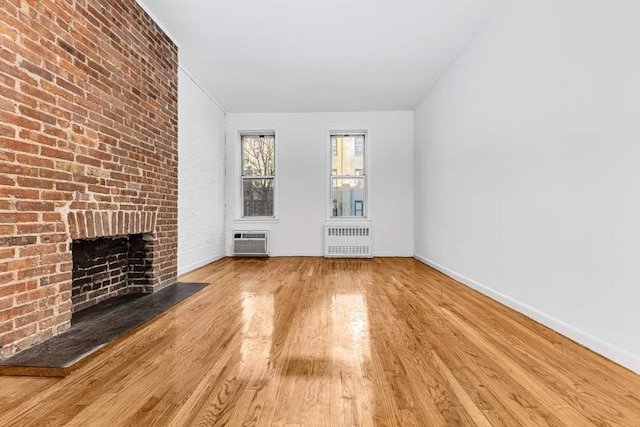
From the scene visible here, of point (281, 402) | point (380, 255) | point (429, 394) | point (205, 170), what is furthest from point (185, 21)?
point (380, 255)

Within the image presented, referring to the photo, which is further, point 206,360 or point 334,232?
point 334,232

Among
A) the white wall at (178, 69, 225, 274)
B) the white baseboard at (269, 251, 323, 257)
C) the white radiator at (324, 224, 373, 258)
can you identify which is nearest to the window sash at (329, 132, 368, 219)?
the white radiator at (324, 224, 373, 258)

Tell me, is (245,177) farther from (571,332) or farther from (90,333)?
(571,332)

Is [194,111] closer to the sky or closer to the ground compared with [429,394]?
closer to the sky

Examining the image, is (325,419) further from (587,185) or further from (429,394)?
(587,185)

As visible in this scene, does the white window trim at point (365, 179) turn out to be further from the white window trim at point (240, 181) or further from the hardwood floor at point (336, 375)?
the hardwood floor at point (336, 375)

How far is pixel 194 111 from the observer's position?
185 inches

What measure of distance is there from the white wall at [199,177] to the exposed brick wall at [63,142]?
1014 mm

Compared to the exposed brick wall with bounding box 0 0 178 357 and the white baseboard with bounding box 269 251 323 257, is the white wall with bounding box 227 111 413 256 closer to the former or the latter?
the white baseboard with bounding box 269 251 323 257

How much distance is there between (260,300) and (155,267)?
1.17m

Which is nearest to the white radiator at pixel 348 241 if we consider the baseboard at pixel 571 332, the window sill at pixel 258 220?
the window sill at pixel 258 220

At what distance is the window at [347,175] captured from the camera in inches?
248

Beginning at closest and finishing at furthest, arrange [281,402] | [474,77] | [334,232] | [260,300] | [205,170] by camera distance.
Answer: [281,402], [260,300], [474,77], [205,170], [334,232]

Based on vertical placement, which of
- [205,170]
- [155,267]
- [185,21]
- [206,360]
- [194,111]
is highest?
[185,21]
